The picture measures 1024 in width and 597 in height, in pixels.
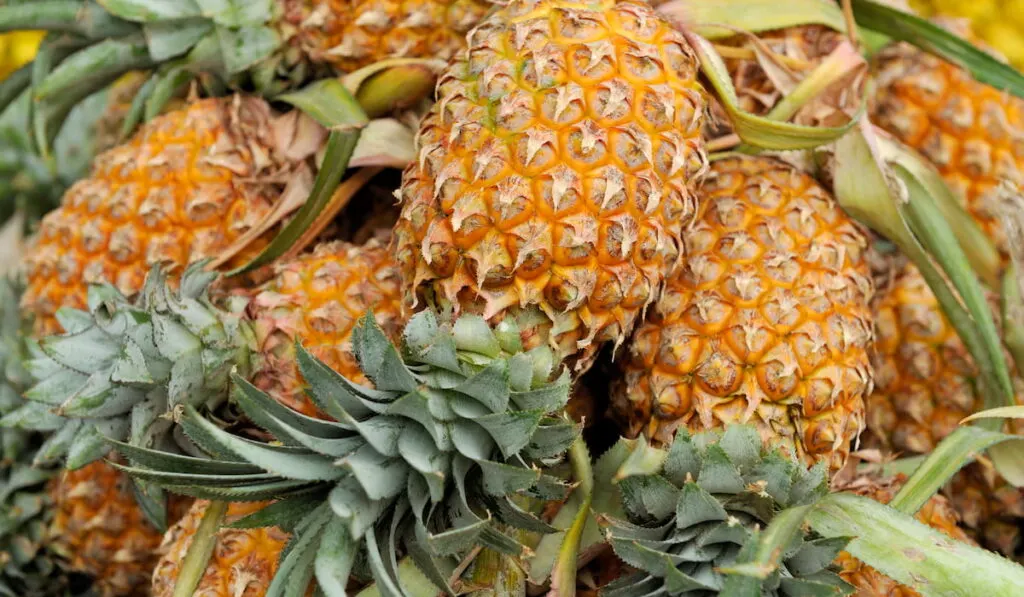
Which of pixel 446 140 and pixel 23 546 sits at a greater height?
pixel 446 140

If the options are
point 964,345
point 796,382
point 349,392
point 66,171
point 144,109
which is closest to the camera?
point 349,392

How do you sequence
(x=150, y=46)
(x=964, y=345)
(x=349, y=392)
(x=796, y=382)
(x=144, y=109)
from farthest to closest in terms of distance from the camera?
(x=144, y=109) → (x=150, y=46) → (x=964, y=345) → (x=796, y=382) → (x=349, y=392)

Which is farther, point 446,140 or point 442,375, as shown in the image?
point 446,140

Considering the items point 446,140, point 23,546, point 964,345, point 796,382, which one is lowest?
point 23,546

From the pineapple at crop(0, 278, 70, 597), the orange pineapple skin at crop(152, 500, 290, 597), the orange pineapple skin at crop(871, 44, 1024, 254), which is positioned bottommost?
the pineapple at crop(0, 278, 70, 597)

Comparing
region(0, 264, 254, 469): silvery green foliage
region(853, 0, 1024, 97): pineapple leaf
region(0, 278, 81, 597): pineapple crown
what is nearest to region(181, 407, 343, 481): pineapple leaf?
region(0, 264, 254, 469): silvery green foliage

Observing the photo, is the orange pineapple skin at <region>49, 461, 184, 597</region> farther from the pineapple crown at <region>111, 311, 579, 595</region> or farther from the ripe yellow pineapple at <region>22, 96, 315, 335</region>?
the pineapple crown at <region>111, 311, 579, 595</region>

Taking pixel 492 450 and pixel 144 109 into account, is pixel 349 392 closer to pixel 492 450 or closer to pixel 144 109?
pixel 492 450

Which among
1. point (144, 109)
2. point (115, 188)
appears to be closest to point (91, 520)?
point (115, 188)
